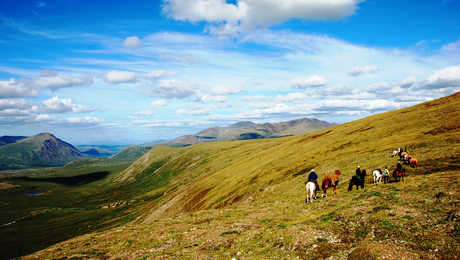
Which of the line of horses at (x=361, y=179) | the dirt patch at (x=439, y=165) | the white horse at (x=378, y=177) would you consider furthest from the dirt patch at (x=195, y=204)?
the dirt patch at (x=439, y=165)

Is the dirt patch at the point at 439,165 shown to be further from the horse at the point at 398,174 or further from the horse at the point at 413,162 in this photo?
the horse at the point at 398,174

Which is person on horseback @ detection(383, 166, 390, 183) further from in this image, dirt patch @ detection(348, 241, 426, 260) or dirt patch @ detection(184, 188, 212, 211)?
dirt patch @ detection(184, 188, 212, 211)

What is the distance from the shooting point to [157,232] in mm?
30406

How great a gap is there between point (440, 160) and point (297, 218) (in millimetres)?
25471

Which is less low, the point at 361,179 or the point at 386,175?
the point at 386,175

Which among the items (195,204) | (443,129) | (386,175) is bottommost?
(195,204)

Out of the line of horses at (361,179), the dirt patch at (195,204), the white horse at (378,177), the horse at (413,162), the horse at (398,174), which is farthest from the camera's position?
the dirt patch at (195,204)

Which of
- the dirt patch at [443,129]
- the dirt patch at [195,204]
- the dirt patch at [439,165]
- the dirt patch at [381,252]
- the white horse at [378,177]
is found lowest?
the dirt patch at [195,204]

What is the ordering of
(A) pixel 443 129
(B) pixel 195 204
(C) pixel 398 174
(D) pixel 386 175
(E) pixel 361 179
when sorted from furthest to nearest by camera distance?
(B) pixel 195 204
(A) pixel 443 129
(E) pixel 361 179
(D) pixel 386 175
(C) pixel 398 174

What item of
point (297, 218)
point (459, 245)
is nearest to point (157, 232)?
point (297, 218)

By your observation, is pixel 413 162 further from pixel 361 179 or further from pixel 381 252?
pixel 381 252

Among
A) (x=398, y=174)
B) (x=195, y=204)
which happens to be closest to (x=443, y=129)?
(x=398, y=174)

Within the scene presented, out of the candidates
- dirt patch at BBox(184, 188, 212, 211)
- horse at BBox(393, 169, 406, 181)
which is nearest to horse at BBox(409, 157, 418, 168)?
horse at BBox(393, 169, 406, 181)

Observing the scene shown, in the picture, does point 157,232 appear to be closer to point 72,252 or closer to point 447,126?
point 72,252
